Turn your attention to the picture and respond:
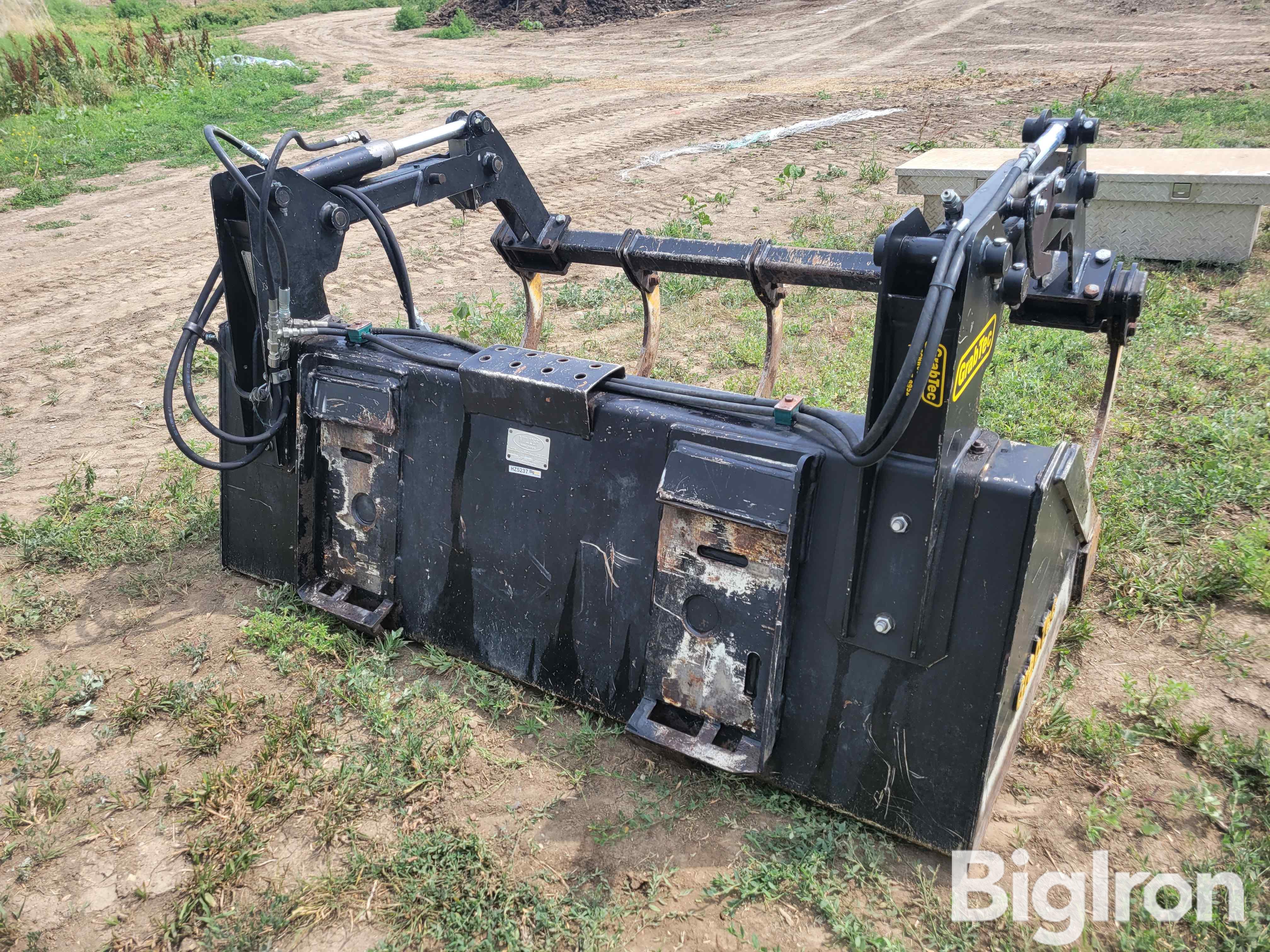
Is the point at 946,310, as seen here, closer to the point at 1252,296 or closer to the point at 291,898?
the point at 291,898

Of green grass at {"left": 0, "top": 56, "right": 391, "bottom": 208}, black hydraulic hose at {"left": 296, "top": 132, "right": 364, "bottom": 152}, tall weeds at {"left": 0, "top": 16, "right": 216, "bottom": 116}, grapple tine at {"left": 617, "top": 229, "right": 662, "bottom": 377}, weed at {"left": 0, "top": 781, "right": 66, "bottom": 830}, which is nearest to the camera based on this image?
weed at {"left": 0, "top": 781, "right": 66, "bottom": 830}

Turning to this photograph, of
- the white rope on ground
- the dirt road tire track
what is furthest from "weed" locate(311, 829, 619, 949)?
the white rope on ground

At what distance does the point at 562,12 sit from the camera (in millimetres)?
21156

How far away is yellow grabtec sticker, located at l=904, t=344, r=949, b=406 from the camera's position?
2.10 metres

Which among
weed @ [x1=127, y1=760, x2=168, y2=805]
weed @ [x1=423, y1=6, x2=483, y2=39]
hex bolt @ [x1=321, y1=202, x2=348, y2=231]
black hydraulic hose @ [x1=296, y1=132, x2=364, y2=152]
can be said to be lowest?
weed @ [x1=127, y1=760, x2=168, y2=805]

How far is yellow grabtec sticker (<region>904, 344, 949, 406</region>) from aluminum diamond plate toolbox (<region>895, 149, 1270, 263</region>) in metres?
4.68

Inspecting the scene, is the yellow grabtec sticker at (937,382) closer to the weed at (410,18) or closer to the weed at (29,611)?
the weed at (29,611)

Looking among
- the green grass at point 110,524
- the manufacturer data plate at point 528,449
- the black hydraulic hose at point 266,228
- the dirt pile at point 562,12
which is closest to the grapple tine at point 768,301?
the manufacturer data plate at point 528,449

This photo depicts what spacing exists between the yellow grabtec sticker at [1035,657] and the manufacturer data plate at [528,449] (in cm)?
142

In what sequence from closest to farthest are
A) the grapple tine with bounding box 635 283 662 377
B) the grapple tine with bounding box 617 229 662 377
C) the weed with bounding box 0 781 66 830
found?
the weed with bounding box 0 781 66 830 < the grapple tine with bounding box 617 229 662 377 < the grapple tine with bounding box 635 283 662 377

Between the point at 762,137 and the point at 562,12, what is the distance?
1276 centimetres

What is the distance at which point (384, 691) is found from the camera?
118 inches

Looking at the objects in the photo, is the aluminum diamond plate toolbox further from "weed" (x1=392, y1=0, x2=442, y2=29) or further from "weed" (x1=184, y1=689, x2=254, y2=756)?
"weed" (x1=392, y1=0, x2=442, y2=29)

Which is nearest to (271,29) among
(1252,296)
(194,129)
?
(194,129)
